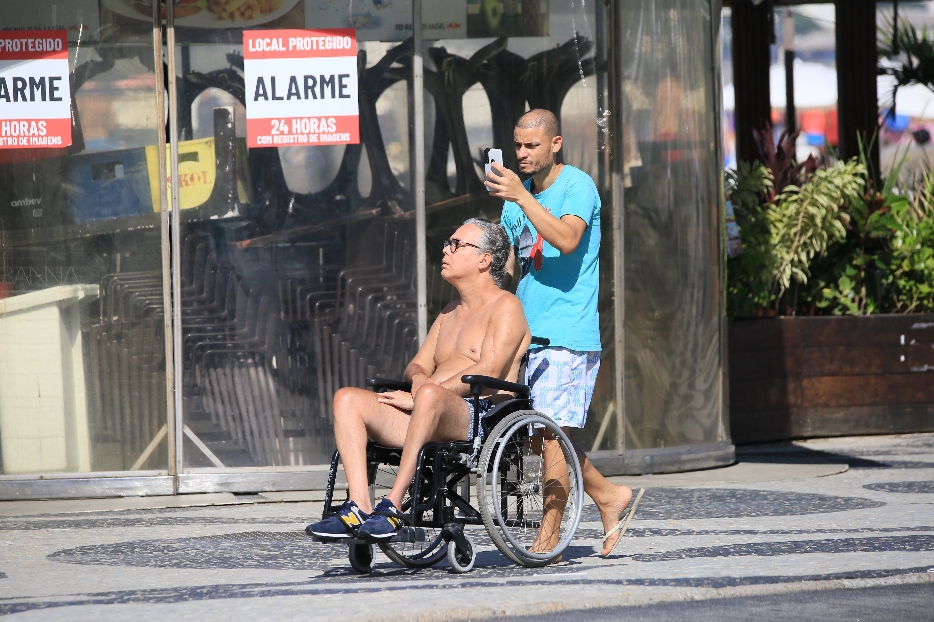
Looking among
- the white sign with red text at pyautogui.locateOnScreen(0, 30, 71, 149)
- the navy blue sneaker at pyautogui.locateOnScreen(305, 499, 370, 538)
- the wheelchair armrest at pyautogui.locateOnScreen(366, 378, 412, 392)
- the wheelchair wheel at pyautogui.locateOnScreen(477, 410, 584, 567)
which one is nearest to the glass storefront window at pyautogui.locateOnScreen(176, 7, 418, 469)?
the white sign with red text at pyautogui.locateOnScreen(0, 30, 71, 149)

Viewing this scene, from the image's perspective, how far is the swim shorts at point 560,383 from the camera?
232 inches

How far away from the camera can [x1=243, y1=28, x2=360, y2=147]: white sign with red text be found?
8328 mm

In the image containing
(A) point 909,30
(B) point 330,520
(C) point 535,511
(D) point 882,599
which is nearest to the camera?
(D) point 882,599

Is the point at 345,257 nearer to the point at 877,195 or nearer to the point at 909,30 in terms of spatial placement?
the point at 877,195

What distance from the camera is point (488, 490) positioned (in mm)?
5387

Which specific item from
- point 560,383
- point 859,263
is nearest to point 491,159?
point 560,383

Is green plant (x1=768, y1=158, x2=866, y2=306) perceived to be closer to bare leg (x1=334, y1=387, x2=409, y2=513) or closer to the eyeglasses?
the eyeglasses

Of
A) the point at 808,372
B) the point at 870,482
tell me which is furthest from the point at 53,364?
the point at 808,372

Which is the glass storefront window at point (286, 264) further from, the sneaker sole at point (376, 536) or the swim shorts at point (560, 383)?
the sneaker sole at point (376, 536)

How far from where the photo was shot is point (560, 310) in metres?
5.95

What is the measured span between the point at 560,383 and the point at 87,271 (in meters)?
3.56

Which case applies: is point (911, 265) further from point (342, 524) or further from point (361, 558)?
point (342, 524)

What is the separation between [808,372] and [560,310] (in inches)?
217

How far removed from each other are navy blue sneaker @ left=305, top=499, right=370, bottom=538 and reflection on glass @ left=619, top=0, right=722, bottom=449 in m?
3.86
